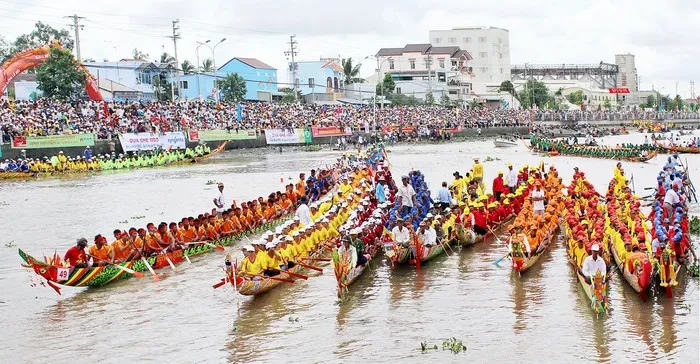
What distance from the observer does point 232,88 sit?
247 ft

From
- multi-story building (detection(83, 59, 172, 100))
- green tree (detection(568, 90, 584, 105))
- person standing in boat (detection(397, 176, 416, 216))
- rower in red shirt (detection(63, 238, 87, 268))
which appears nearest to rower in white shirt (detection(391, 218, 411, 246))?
person standing in boat (detection(397, 176, 416, 216))

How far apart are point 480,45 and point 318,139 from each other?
2731 inches

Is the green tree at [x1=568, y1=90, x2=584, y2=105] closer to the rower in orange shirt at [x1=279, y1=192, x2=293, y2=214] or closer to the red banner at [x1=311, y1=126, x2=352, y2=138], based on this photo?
the red banner at [x1=311, y1=126, x2=352, y2=138]

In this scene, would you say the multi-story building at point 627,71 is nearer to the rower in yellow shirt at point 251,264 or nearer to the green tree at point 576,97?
the green tree at point 576,97

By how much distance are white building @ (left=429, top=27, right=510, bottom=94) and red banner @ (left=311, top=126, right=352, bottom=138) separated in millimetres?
62971

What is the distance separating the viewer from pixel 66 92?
54688 mm

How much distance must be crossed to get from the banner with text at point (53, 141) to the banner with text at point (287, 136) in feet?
52.7

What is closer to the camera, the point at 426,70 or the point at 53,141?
the point at 53,141

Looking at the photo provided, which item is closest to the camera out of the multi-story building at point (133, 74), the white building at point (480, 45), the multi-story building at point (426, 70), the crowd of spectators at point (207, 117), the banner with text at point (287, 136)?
the crowd of spectators at point (207, 117)

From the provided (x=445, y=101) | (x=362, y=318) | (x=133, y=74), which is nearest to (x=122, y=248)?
(x=362, y=318)

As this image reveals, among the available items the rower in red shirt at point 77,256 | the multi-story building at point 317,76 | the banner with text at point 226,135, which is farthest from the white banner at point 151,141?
the multi-story building at point 317,76

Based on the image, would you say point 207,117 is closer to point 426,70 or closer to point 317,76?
point 317,76

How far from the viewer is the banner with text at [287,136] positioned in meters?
61.2

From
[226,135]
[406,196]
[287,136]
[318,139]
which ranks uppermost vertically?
[226,135]
